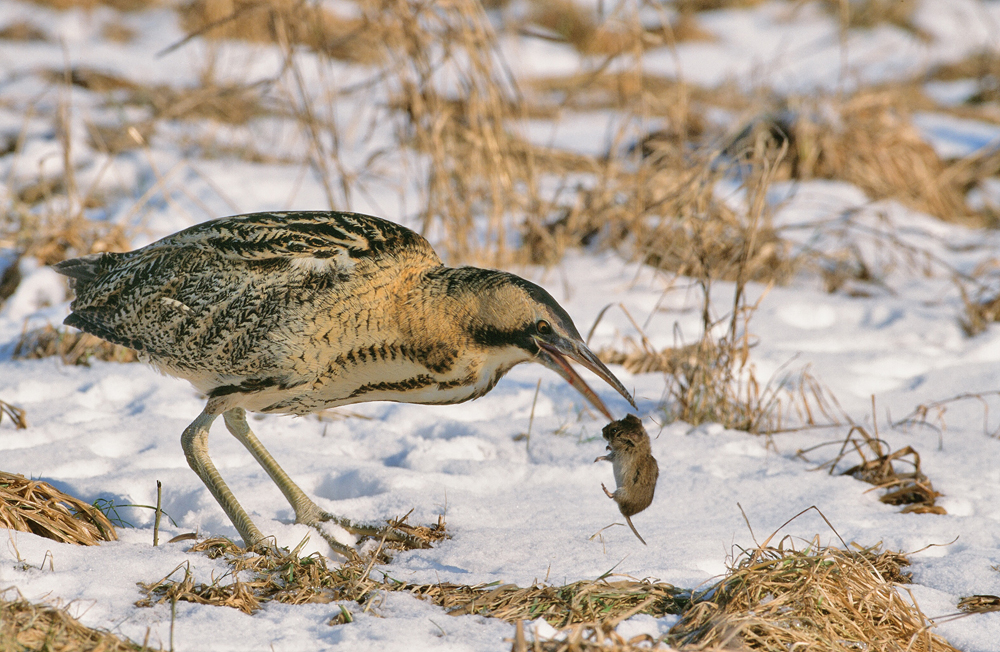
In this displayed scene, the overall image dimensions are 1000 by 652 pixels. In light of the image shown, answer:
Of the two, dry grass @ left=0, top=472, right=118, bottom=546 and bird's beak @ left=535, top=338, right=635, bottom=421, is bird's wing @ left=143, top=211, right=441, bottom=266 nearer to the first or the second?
bird's beak @ left=535, top=338, right=635, bottom=421

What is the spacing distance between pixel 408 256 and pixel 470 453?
35.1 inches

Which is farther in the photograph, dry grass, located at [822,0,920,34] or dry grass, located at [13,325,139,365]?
dry grass, located at [822,0,920,34]

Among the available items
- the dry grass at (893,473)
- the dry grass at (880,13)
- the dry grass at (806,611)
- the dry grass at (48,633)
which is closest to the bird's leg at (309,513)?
the dry grass at (48,633)

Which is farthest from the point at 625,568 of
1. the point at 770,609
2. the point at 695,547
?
the point at 770,609

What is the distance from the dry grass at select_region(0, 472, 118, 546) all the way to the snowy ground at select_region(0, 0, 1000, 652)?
0.29 ft

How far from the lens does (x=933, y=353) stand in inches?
183

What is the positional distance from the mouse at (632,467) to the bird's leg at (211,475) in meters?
0.97

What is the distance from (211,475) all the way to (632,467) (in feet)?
3.99

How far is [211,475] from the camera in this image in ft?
9.48

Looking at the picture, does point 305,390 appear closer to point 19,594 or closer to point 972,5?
point 19,594

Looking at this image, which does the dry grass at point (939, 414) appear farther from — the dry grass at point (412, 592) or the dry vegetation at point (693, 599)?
the dry grass at point (412, 592)

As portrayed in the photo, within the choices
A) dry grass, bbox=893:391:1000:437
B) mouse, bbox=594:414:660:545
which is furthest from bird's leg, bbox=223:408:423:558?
dry grass, bbox=893:391:1000:437

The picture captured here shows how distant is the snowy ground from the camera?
2307 mm

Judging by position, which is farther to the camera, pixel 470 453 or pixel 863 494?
pixel 470 453
